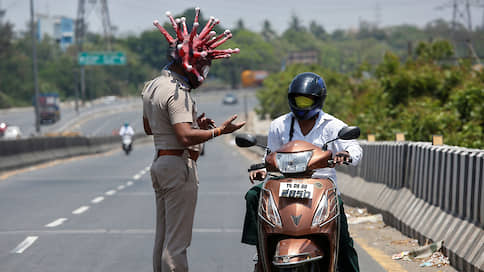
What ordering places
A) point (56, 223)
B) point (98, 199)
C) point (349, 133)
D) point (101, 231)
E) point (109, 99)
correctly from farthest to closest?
point (109, 99)
point (98, 199)
point (56, 223)
point (101, 231)
point (349, 133)

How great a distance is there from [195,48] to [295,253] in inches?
63.3

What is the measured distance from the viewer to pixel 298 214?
5418mm

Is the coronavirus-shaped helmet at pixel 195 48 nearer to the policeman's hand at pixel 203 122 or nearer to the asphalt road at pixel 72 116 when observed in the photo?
the policeman's hand at pixel 203 122

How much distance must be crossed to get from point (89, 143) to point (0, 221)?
1313 inches

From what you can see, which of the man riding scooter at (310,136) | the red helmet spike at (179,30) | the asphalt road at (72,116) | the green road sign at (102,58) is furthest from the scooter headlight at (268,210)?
the green road sign at (102,58)

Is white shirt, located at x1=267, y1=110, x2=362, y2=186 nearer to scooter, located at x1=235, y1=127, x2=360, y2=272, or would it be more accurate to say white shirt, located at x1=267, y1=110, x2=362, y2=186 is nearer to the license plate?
scooter, located at x1=235, y1=127, x2=360, y2=272

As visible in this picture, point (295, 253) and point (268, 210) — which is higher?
point (268, 210)

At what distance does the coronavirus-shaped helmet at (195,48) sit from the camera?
5883mm

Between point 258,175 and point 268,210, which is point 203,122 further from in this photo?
point 268,210

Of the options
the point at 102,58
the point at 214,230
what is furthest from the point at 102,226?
the point at 102,58

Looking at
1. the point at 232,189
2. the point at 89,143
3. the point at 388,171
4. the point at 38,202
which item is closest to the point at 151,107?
the point at 388,171

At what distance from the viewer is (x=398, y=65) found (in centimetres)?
3425

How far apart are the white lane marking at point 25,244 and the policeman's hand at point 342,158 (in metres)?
4.85

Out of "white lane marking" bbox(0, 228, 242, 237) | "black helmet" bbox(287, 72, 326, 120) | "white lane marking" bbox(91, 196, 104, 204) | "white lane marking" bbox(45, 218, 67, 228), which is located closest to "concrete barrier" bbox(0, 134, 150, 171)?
"white lane marking" bbox(91, 196, 104, 204)
